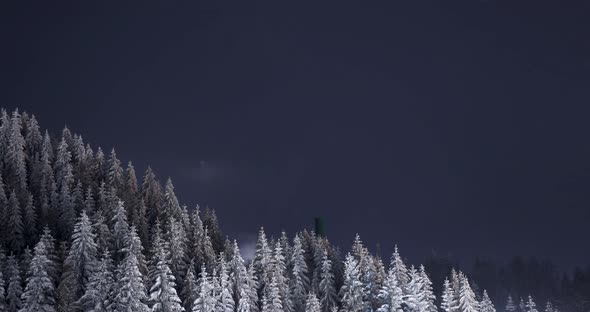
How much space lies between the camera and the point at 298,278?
303 feet

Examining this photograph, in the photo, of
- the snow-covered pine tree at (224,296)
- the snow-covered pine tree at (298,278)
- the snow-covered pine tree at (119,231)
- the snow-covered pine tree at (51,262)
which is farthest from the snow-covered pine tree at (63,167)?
the snow-covered pine tree at (224,296)

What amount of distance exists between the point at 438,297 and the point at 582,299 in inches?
1093

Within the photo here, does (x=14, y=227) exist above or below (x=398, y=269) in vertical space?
above

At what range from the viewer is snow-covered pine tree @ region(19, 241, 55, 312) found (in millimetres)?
65438

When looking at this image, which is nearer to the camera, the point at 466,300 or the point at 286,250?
the point at 466,300

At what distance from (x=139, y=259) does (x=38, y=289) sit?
13.0 m

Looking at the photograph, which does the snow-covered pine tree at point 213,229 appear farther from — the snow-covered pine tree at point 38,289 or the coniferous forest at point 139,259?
the snow-covered pine tree at point 38,289

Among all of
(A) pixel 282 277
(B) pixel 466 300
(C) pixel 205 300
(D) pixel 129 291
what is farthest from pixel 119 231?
(B) pixel 466 300

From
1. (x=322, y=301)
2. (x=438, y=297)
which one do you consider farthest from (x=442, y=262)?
(x=322, y=301)

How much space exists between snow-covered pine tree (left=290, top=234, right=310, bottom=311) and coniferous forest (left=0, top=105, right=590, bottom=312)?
139 mm

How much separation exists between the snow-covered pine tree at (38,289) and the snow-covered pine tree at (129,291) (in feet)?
21.1

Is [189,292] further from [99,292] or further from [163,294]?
[99,292]

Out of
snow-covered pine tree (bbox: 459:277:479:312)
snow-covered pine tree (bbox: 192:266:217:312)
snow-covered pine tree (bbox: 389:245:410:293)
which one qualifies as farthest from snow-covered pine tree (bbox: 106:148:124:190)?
snow-covered pine tree (bbox: 459:277:479:312)

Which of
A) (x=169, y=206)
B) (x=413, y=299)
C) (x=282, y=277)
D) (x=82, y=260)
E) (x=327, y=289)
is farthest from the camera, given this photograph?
(x=169, y=206)
